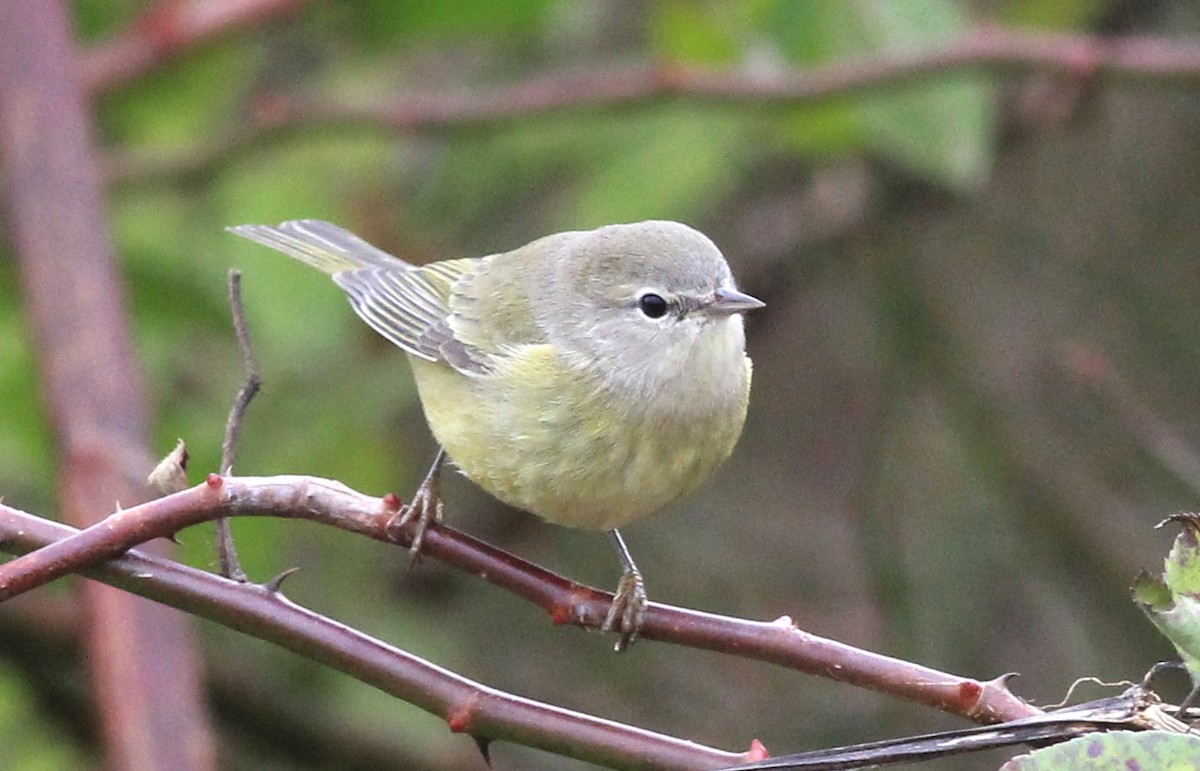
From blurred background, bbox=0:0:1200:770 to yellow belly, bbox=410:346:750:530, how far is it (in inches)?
47.8

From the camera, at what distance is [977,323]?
6.47 metres

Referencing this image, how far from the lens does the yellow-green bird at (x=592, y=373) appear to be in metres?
3.24

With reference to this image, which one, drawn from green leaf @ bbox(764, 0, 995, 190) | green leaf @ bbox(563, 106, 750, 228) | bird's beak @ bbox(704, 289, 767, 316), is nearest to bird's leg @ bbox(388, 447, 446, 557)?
bird's beak @ bbox(704, 289, 767, 316)

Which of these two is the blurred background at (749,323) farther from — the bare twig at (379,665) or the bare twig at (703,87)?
the bare twig at (379,665)

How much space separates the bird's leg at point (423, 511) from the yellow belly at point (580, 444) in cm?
9

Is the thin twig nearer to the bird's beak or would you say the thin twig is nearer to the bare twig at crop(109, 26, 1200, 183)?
the bird's beak

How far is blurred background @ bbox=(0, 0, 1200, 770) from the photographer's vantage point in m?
4.94

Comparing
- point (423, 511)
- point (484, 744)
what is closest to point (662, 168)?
point (423, 511)

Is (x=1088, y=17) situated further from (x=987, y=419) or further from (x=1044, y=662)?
(x=1044, y=662)

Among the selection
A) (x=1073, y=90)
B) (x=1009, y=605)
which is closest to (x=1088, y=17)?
(x=1073, y=90)

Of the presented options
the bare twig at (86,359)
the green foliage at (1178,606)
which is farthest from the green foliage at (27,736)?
the green foliage at (1178,606)

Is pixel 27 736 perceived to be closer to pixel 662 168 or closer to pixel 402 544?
pixel 662 168

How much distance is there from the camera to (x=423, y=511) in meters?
2.74

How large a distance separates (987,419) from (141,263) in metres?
2.82
